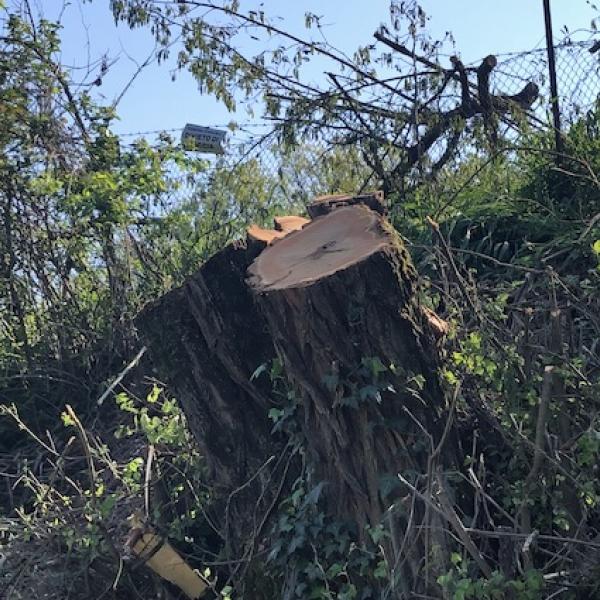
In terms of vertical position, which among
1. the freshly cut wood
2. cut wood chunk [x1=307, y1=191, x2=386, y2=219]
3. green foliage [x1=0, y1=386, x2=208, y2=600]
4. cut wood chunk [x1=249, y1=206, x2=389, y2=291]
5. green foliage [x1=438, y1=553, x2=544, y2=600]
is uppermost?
cut wood chunk [x1=307, y1=191, x2=386, y2=219]

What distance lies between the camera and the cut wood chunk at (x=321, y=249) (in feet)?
10.4

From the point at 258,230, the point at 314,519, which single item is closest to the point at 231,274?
the point at 258,230

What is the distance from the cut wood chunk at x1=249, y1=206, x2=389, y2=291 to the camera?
10.4ft

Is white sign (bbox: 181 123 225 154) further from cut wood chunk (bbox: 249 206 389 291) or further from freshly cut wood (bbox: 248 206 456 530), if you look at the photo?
freshly cut wood (bbox: 248 206 456 530)

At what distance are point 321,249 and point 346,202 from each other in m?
0.46

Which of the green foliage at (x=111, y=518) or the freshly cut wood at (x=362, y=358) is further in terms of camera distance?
the green foliage at (x=111, y=518)

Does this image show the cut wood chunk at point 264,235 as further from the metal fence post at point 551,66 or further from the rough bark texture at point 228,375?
the metal fence post at point 551,66

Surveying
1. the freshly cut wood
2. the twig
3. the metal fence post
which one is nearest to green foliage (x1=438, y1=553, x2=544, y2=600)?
the freshly cut wood

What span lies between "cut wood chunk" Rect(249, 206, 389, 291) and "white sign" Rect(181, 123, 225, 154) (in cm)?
314

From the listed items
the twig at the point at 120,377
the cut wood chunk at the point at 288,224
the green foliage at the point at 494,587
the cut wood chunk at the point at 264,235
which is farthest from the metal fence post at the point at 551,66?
the green foliage at the point at 494,587

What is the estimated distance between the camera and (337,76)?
20.4 ft

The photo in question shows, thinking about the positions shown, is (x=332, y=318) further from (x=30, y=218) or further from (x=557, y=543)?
(x=30, y=218)

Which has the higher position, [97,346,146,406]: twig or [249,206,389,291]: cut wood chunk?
[249,206,389,291]: cut wood chunk

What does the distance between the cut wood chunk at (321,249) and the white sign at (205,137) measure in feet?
10.3
